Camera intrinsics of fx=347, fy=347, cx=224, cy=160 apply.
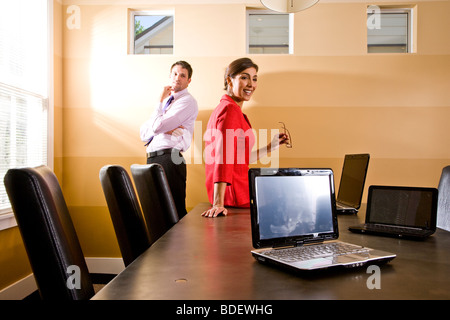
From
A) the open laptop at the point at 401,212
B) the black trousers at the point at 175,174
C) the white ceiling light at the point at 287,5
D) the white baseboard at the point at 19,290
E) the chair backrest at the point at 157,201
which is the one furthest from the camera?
the black trousers at the point at 175,174

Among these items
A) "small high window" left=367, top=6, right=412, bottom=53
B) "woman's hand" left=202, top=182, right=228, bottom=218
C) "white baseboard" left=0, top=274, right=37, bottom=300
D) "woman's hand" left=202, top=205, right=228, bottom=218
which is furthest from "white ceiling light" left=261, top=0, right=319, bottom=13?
"white baseboard" left=0, top=274, right=37, bottom=300

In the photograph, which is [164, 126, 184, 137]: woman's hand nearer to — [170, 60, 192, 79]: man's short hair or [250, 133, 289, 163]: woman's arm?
[170, 60, 192, 79]: man's short hair

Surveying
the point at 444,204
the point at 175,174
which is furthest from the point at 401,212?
the point at 175,174

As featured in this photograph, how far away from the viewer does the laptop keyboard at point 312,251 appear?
0.89 m

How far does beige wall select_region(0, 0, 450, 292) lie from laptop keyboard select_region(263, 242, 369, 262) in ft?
7.78

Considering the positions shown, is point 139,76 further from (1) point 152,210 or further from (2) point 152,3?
(1) point 152,210

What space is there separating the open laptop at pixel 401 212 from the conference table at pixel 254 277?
118mm

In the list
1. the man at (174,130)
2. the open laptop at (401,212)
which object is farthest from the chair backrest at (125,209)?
the man at (174,130)

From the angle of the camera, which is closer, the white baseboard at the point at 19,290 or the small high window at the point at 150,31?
the white baseboard at the point at 19,290

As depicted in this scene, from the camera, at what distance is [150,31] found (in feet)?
11.7

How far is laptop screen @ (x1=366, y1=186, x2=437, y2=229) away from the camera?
1.29 metres

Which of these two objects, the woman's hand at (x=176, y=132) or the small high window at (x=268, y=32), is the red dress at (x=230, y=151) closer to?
the woman's hand at (x=176, y=132)

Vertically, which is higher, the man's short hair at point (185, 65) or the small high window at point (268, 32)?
the small high window at point (268, 32)

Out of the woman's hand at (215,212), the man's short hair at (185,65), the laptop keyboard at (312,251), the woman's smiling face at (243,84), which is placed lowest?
the woman's hand at (215,212)
